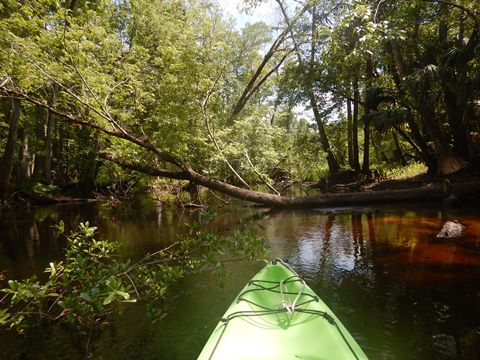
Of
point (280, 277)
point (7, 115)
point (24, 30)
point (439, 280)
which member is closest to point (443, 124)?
point (439, 280)

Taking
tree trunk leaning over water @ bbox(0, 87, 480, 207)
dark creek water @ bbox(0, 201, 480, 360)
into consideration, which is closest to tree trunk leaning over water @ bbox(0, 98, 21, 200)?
tree trunk leaning over water @ bbox(0, 87, 480, 207)

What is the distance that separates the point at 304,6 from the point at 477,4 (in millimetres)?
8792

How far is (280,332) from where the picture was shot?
2734mm

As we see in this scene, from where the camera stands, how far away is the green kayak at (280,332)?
2.38 m

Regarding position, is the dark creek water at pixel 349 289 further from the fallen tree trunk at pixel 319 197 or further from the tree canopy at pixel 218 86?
the tree canopy at pixel 218 86

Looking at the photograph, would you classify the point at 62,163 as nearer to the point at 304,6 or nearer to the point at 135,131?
the point at 135,131

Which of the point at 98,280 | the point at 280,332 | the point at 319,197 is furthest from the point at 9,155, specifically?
the point at 280,332

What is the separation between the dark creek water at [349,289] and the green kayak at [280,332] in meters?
0.89

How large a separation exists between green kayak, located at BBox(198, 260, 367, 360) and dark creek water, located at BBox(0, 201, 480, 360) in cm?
89

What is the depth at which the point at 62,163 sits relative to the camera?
2095 cm

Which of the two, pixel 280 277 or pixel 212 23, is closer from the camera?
pixel 280 277

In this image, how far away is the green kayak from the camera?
7.80 ft

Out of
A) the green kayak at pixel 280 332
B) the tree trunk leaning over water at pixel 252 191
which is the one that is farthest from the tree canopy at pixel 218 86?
the green kayak at pixel 280 332

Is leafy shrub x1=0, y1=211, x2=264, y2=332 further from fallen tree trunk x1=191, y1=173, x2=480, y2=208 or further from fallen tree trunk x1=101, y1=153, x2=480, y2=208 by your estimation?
fallen tree trunk x1=191, y1=173, x2=480, y2=208
